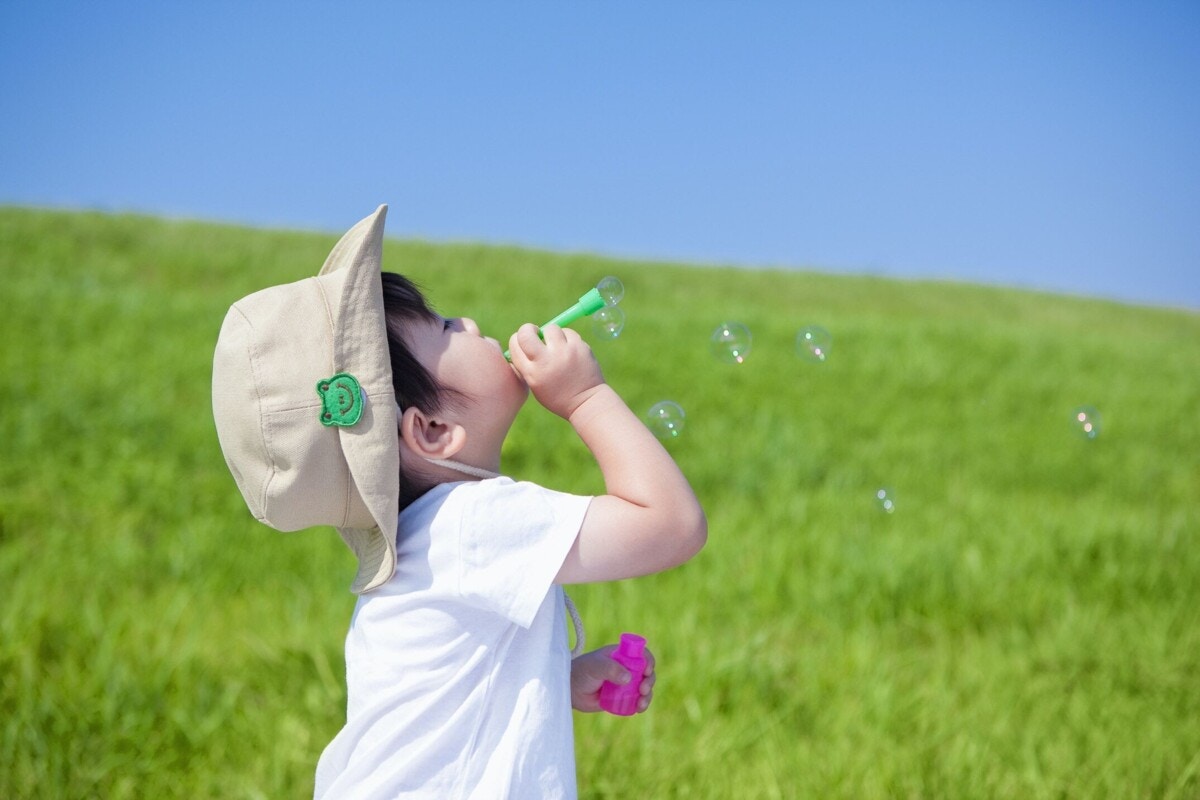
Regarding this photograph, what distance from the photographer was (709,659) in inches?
134

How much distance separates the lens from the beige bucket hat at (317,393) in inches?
61.4

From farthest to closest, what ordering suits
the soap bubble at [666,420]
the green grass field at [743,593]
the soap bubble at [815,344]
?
the green grass field at [743,593]
the soap bubble at [815,344]
the soap bubble at [666,420]

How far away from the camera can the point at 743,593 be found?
421 centimetres

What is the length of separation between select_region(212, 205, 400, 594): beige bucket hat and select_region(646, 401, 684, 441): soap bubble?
0.68 m

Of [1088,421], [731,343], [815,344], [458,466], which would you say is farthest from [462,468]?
[1088,421]

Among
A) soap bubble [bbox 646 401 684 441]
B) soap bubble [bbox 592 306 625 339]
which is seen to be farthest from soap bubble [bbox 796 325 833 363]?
soap bubble [bbox 592 306 625 339]

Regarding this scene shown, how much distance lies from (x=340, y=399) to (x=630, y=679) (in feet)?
2.37

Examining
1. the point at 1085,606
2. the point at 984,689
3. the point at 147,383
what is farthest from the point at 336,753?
the point at 147,383

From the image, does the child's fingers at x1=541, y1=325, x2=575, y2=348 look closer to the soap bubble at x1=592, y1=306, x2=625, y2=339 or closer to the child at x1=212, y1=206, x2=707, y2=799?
the child at x1=212, y1=206, x2=707, y2=799

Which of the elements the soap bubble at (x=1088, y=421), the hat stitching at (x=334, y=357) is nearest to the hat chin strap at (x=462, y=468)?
the hat stitching at (x=334, y=357)

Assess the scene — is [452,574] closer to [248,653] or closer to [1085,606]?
[248,653]

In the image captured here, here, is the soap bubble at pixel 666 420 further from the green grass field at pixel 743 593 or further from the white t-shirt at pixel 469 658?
the green grass field at pixel 743 593

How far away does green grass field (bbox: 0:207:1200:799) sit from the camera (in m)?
2.93

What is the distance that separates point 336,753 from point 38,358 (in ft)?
23.3
